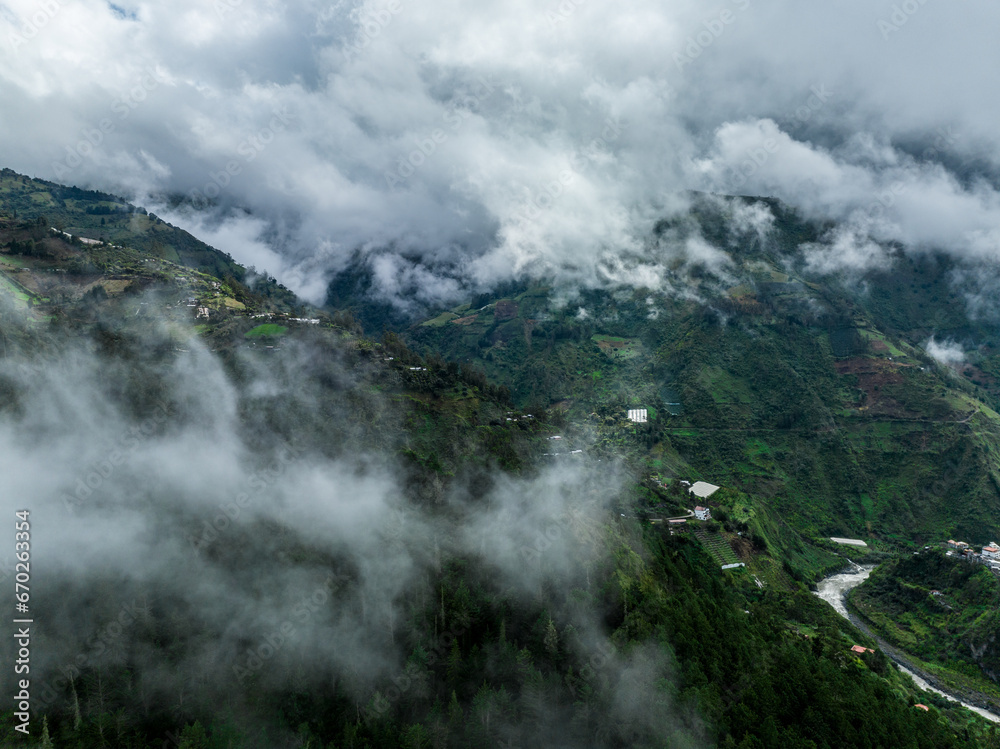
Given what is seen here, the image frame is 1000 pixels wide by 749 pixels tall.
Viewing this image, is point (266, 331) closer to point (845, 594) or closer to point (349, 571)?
point (349, 571)

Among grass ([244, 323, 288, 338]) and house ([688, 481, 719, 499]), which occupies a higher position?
grass ([244, 323, 288, 338])

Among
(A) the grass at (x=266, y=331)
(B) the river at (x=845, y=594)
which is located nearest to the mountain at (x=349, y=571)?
(A) the grass at (x=266, y=331)

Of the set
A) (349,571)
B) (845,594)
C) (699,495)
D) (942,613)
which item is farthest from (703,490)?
(349,571)

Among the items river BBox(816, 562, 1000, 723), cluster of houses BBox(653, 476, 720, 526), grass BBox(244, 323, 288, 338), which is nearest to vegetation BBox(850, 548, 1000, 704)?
river BBox(816, 562, 1000, 723)

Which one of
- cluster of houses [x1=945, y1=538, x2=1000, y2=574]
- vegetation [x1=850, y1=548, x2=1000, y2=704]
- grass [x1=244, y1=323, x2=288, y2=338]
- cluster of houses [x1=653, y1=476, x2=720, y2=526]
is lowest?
vegetation [x1=850, y1=548, x2=1000, y2=704]

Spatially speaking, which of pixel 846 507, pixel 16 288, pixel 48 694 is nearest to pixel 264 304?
pixel 16 288

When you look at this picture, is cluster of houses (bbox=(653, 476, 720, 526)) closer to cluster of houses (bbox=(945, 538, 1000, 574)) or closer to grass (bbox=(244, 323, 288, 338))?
cluster of houses (bbox=(945, 538, 1000, 574))

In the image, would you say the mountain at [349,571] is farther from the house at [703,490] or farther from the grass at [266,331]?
the house at [703,490]
